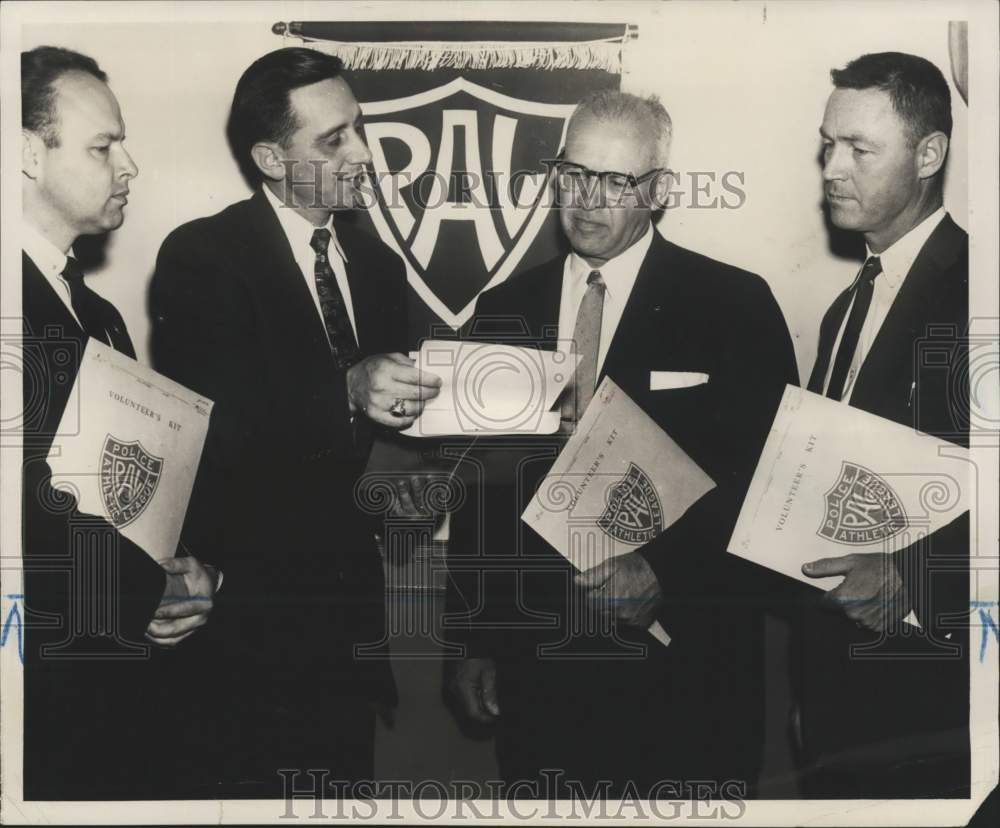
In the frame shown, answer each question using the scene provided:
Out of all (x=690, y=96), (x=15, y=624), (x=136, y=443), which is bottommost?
(x=15, y=624)

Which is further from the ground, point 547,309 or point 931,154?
point 931,154

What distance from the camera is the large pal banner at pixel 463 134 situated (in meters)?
2.24

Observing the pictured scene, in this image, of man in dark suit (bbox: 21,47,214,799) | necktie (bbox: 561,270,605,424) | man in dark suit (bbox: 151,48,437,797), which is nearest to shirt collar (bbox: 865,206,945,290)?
necktie (bbox: 561,270,605,424)

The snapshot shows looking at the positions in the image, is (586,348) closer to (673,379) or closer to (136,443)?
(673,379)

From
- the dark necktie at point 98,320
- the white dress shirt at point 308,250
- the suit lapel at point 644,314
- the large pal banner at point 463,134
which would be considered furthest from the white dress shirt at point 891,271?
the dark necktie at point 98,320

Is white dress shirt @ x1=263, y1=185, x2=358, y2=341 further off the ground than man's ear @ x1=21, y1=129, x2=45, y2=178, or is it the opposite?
man's ear @ x1=21, y1=129, x2=45, y2=178

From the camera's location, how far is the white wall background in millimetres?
2250

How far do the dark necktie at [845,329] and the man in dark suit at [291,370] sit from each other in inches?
28.4

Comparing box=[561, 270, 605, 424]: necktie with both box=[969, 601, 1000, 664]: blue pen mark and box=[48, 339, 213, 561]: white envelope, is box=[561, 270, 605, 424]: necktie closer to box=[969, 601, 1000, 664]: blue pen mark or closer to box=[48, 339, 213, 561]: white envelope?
box=[48, 339, 213, 561]: white envelope

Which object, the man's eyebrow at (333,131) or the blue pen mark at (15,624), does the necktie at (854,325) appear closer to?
the man's eyebrow at (333,131)

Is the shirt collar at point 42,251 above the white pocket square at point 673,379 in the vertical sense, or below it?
above

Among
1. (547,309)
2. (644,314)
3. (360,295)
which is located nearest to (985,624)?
(644,314)

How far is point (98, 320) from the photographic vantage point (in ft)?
7.41

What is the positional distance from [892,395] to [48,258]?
1593 mm
